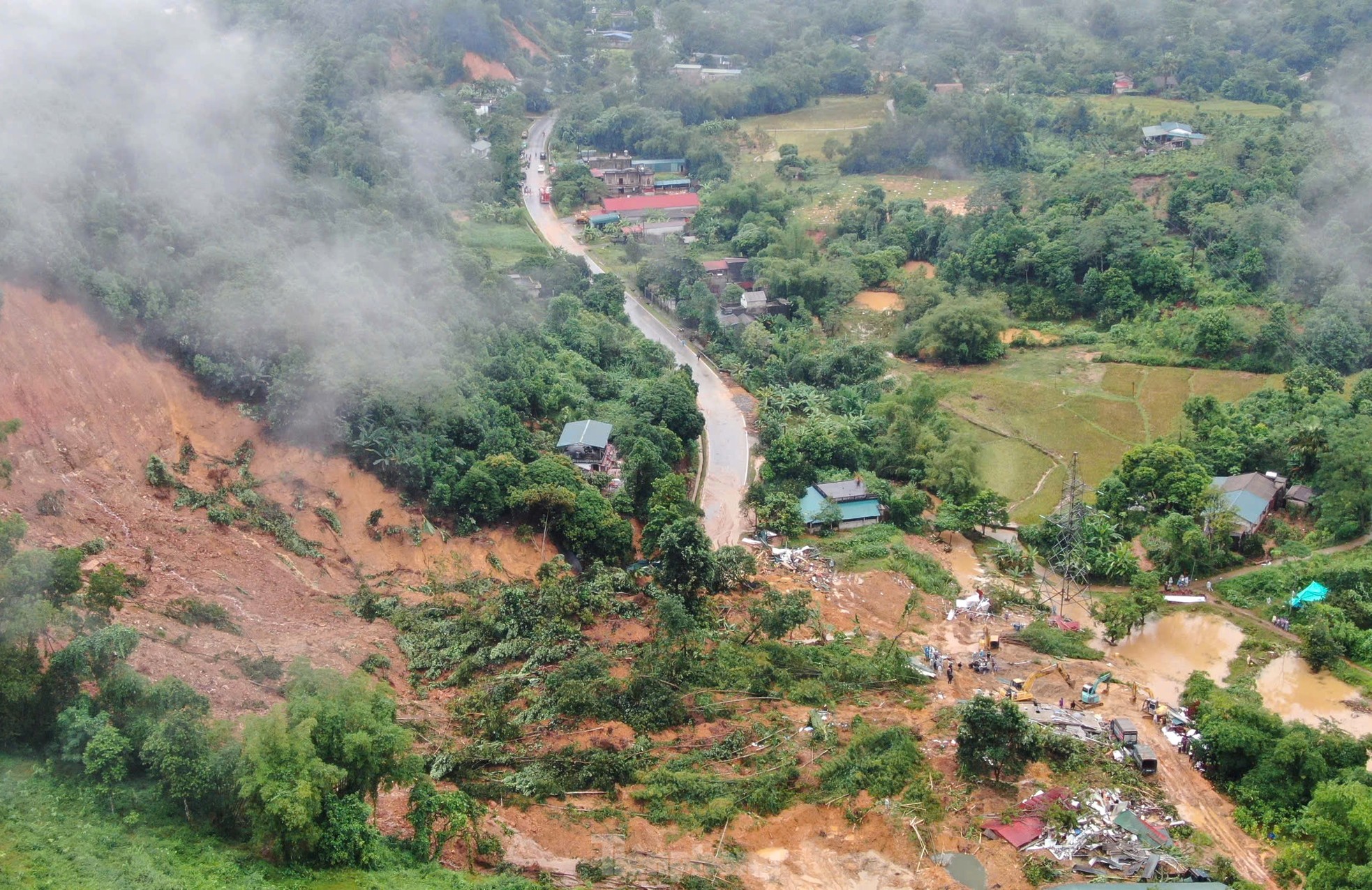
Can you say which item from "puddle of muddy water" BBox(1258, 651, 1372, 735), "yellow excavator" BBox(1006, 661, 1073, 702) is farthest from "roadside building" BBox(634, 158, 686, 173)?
"puddle of muddy water" BBox(1258, 651, 1372, 735)

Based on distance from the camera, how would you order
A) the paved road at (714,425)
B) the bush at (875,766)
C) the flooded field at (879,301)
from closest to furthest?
the bush at (875,766) → the paved road at (714,425) → the flooded field at (879,301)

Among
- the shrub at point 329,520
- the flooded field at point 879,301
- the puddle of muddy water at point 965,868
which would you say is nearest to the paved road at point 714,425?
the flooded field at point 879,301

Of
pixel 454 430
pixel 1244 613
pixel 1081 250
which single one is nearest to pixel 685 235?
pixel 1081 250

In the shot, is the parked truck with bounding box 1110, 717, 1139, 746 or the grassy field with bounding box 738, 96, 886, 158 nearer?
the parked truck with bounding box 1110, 717, 1139, 746

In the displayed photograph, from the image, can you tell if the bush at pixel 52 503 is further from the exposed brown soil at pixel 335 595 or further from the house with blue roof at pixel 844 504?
the house with blue roof at pixel 844 504

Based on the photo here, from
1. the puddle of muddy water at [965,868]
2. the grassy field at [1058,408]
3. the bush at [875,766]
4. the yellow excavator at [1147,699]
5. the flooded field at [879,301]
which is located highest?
the bush at [875,766]

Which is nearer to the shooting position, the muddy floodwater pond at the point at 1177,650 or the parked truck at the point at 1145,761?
the parked truck at the point at 1145,761

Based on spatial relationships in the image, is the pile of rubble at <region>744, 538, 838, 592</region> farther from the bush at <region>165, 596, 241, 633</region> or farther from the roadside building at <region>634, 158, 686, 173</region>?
the roadside building at <region>634, 158, 686, 173</region>
